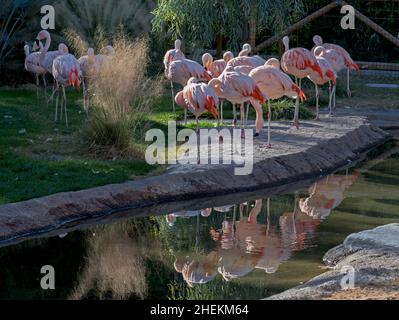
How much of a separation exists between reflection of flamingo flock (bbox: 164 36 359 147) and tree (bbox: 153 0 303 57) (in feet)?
4.11

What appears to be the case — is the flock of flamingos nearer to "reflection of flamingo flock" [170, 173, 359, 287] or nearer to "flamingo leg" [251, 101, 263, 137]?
"flamingo leg" [251, 101, 263, 137]

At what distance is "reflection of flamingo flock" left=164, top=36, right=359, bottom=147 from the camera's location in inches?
420

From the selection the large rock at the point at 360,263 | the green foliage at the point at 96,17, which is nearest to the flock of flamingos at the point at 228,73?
the green foliage at the point at 96,17

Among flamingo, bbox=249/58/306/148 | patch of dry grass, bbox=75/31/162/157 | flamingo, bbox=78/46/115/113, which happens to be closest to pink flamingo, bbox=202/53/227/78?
flamingo, bbox=78/46/115/113

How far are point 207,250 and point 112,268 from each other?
0.89 metres

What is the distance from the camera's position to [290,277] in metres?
7.16

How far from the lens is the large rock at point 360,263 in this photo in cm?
630

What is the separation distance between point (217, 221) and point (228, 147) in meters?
2.09

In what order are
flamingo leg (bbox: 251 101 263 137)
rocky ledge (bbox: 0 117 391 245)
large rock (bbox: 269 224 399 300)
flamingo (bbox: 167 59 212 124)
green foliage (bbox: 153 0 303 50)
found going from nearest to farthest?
large rock (bbox: 269 224 399 300)
rocky ledge (bbox: 0 117 391 245)
flamingo leg (bbox: 251 101 263 137)
flamingo (bbox: 167 59 212 124)
green foliage (bbox: 153 0 303 50)

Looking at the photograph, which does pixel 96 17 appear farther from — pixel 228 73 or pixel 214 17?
pixel 228 73
